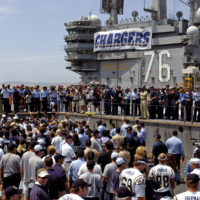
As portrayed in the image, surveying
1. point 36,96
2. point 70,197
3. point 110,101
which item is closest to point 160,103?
point 110,101

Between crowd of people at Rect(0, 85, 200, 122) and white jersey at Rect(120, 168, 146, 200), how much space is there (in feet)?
38.4

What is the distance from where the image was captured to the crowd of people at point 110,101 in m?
19.8

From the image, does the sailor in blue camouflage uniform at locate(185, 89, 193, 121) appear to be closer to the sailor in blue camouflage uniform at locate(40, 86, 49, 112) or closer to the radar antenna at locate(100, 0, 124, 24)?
the sailor in blue camouflage uniform at locate(40, 86, 49, 112)

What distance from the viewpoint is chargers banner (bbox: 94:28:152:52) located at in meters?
36.5

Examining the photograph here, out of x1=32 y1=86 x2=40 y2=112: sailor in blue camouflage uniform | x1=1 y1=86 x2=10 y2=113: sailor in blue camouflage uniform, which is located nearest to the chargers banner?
x1=32 y1=86 x2=40 y2=112: sailor in blue camouflage uniform

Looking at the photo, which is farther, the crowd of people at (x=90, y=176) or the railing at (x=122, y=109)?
the railing at (x=122, y=109)

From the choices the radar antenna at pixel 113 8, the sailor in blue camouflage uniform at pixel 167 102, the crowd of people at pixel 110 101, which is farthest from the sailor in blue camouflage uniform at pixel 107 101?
the radar antenna at pixel 113 8

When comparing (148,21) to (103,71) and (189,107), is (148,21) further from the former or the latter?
(189,107)

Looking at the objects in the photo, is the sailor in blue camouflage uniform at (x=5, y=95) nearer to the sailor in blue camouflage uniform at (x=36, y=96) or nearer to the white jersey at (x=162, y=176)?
the sailor in blue camouflage uniform at (x=36, y=96)

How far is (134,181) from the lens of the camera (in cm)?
654

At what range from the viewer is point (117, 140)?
12.5m

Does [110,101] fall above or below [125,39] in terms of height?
below

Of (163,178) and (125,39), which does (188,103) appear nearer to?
(163,178)

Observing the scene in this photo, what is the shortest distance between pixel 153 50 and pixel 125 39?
390cm
